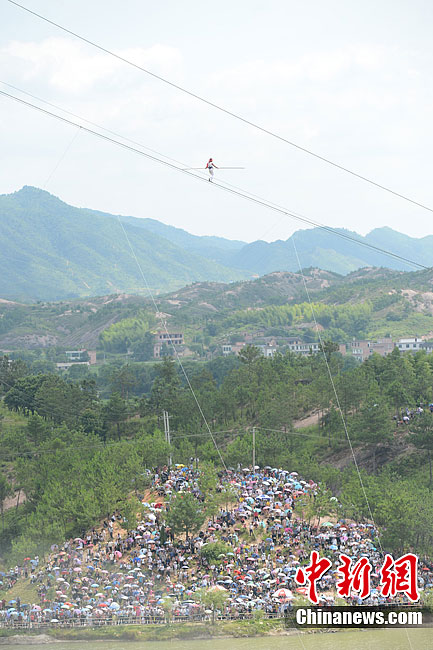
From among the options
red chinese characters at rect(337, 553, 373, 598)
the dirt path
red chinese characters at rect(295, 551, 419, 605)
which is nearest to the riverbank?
red chinese characters at rect(295, 551, 419, 605)

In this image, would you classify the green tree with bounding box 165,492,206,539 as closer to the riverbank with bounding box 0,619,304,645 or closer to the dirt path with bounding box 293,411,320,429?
the riverbank with bounding box 0,619,304,645

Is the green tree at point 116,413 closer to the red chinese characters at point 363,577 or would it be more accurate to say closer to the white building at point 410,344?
the red chinese characters at point 363,577

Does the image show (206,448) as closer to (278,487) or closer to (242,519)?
(278,487)

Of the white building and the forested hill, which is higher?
the forested hill

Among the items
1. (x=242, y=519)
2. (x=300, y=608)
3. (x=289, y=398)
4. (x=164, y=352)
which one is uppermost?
(x=164, y=352)

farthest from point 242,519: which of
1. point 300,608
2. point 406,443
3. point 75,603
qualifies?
point 406,443

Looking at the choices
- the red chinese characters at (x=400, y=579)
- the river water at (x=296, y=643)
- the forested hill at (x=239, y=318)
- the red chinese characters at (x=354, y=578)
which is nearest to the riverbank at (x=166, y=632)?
the river water at (x=296, y=643)

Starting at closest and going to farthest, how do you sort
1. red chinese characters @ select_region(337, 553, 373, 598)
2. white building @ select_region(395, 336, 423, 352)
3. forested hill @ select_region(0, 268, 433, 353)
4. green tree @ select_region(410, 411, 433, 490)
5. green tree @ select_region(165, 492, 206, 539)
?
1. red chinese characters @ select_region(337, 553, 373, 598)
2. green tree @ select_region(165, 492, 206, 539)
3. green tree @ select_region(410, 411, 433, 490)
4. white building @ select_region(395, 336, 423, 352)
5. forested hill @ select_region(0, 268, 433, 353)
